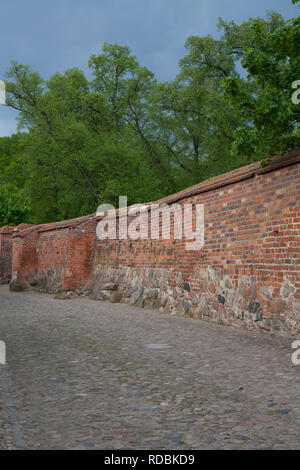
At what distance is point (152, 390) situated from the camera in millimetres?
4867

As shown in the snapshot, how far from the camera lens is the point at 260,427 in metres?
3.68

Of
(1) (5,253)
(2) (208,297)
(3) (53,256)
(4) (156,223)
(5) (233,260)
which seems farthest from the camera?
(1) (5,253)

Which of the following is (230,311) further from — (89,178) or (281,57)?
(89,178)

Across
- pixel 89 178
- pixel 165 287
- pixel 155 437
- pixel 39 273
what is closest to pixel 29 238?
pixel 39 273

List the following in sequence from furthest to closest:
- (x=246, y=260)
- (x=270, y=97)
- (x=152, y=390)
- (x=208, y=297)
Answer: (x=208, y=297)
(x=246, y=260)
(x=270, y=97)
(x=152, y=390)

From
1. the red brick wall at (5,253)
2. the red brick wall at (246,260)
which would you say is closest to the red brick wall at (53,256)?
the red brick wall at (5,253)

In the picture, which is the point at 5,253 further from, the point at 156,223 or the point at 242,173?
the point at 242,173

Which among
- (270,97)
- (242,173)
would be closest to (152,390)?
(270,97)

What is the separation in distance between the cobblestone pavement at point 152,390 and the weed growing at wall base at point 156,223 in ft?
10.6

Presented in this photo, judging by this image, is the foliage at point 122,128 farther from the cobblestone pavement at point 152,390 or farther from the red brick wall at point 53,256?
the cobblestone pavement at point 152,390

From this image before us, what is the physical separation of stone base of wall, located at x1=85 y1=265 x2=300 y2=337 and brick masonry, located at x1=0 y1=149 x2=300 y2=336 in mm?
18

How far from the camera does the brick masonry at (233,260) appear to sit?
802cm

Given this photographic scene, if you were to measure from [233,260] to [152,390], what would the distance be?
207 inches

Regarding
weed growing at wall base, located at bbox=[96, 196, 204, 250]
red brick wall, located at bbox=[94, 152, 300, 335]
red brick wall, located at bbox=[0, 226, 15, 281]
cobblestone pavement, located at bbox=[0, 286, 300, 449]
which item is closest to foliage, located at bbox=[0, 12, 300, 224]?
red brick wall, located at bbox=[0, 226, 15, 281]
